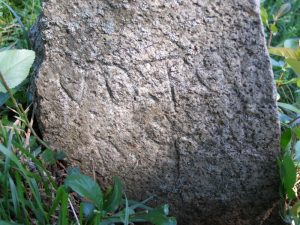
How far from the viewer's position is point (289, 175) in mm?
1140

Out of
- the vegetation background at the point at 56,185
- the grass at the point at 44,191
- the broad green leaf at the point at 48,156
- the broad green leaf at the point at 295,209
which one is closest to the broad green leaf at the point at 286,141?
the vegetation background at the point at 56,185

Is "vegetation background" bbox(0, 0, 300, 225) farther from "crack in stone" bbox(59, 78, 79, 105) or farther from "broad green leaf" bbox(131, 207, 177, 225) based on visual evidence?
"crack in stone" bbox(59, 78, 79, 105)

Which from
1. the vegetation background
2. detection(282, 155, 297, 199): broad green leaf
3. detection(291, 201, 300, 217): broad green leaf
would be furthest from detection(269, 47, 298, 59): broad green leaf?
detection(291, 201, 300, 217): broad green leaf

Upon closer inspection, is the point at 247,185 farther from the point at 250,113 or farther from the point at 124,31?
the point at 124,31

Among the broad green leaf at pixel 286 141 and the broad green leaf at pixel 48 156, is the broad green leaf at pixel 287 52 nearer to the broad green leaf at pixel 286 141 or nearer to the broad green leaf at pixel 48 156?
the broad green leaf at pixel 286 141

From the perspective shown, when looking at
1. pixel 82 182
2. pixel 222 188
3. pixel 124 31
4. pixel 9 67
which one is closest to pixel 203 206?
pixel 222 188

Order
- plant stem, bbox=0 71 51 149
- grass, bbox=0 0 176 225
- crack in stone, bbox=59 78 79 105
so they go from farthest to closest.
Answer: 1. crack in stone, bbox=59 78 79 105
2. grass, bbox=0 0 176 225
3. plant stem, bbox=0 71 51 149

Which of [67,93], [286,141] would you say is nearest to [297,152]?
[286,141]

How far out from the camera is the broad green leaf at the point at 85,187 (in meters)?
1.04

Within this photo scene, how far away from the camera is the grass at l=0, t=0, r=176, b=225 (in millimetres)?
1032

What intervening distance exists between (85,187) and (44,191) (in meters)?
0.13

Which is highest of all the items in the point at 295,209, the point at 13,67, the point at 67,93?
the point at 13,67

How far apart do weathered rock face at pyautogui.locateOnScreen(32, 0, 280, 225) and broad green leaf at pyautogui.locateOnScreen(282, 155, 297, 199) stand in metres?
0.04

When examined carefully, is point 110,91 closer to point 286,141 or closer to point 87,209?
point 87,209
